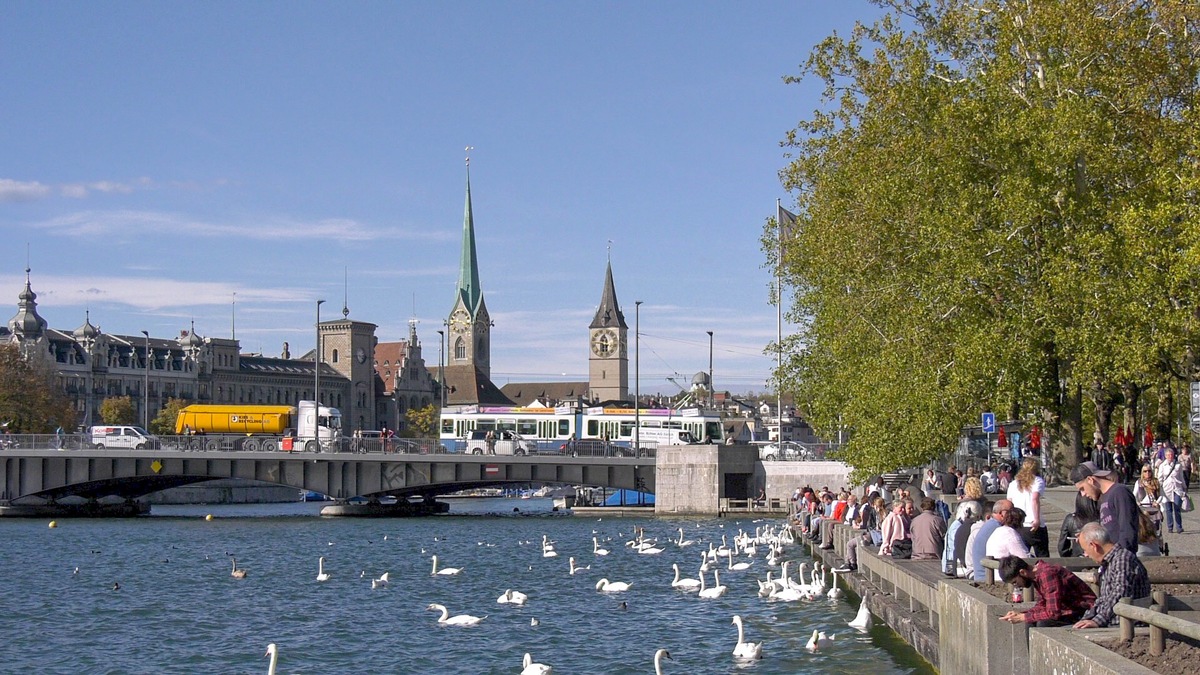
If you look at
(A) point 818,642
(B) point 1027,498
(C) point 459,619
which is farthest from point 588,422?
(B) point 1027,498

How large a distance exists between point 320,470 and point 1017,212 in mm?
47376

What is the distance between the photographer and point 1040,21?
3819 cm

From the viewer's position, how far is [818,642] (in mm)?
26469

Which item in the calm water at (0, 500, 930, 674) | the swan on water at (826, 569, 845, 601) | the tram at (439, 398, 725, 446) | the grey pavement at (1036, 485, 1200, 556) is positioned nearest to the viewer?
the grey pavement at (1036, 485, 1200, 556)

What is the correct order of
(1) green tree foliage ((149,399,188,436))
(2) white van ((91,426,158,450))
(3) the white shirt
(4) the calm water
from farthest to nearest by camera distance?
(1) green tree foliage ((149,399,188,436)), (2) white van ((91,426,158,450)), (4) the calm water, (3) the white shirt

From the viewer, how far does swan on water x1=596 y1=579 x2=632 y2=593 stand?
37312 mm

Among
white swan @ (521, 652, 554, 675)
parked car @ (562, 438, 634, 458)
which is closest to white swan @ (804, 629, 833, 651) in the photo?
white swan @ (521, 652, 554, 675)

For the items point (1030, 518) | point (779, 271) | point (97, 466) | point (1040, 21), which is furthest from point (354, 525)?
point (1030, 518)

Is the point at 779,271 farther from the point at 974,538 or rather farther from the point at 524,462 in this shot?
the point at 974,538

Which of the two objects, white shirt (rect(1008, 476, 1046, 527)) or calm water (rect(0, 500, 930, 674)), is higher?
white shirt (rect(1008, 476, 1046, 527))

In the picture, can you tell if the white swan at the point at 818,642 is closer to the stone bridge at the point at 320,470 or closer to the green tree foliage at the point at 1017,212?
the green tree foliage at the point at 1017,212

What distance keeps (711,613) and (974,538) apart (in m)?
13.9

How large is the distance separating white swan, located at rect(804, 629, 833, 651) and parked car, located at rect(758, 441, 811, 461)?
52.0 meters

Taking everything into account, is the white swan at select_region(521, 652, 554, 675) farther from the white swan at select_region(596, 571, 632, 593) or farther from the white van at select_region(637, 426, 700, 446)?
the white van at select_region(637, 426, 700, 446)
